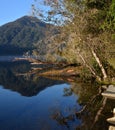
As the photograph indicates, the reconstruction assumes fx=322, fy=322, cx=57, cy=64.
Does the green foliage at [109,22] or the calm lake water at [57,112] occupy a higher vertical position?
the green foliage at [109,22]

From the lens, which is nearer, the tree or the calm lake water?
the calm lake water

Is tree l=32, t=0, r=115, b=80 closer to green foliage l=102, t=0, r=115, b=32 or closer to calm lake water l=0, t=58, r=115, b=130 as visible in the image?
green foliage l=102, t=0, r=115, b=32

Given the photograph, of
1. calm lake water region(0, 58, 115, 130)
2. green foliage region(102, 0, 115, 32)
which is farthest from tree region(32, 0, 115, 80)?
calm lake water region(0, 58, 115, 130)

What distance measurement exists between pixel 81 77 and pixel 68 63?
2581 millimetres

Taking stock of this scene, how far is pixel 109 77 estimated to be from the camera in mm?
36125

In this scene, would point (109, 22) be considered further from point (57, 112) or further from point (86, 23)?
point (57, 112)

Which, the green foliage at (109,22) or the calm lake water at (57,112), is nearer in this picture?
the calm lake water at (57,112)

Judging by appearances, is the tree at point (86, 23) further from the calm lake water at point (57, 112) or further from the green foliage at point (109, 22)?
the calm lake water at point (57, 112)

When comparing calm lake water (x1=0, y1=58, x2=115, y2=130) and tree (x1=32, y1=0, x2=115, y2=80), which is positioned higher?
tree (x1=32, y1=0, x2=115, y2=80)

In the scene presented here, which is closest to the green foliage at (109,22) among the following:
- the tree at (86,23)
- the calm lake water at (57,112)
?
the tree at (86,23)

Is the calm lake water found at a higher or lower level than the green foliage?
lower

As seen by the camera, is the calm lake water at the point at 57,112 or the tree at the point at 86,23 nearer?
the calm lake water at the point at 57,112

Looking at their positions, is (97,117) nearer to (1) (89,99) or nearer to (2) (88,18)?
(1) (89,99)

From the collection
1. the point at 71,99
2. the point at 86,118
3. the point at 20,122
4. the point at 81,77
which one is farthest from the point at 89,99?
the point at 81,77
